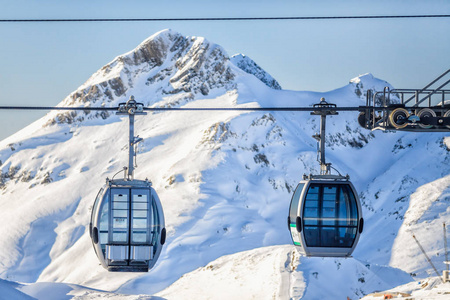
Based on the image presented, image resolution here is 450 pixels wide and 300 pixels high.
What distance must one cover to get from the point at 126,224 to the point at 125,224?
0.04m

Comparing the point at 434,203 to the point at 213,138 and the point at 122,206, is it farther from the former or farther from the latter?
the point at 122,206

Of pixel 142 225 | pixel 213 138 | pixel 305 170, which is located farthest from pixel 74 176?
pixel 142 225

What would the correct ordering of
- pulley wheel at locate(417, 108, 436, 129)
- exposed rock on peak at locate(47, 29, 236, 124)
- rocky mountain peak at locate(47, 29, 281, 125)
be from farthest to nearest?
exposed rock on peak at locate(47, 29, 236, 124), rocky mountain peak at locate(47, 29, 281, 125), pulley wheel at locate(417, 108, 436, 129)

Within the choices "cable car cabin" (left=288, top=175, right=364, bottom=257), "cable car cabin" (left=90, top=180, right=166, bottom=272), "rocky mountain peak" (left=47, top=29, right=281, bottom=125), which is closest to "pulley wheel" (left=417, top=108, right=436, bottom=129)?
"cable car cabin" (left=288, top=175, right=364, bottom=257)

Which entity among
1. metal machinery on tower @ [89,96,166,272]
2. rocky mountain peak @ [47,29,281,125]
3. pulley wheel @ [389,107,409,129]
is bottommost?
metal machinery on tower @ [89,96,166,272]

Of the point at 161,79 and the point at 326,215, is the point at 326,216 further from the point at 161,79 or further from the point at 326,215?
the point at 161,79

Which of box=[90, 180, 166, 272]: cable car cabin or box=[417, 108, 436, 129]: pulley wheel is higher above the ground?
box=[417, 108, 436, 129]: pulley wheel

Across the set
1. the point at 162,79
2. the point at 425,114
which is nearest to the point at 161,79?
the point at 162,79

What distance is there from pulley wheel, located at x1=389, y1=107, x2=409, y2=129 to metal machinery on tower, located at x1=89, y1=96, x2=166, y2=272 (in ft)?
25.1

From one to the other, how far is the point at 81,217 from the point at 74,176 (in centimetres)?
1342

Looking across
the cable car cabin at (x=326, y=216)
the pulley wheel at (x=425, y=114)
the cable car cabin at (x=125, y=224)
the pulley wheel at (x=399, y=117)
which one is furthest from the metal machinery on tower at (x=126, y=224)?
the pulley wheel at (x=425, y=114)

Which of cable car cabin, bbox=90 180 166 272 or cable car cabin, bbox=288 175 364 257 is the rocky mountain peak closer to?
cable car cabin, bbox=288 175 364 257

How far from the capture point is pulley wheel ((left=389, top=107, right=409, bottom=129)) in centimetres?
2459

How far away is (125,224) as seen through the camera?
28609 millimetres
